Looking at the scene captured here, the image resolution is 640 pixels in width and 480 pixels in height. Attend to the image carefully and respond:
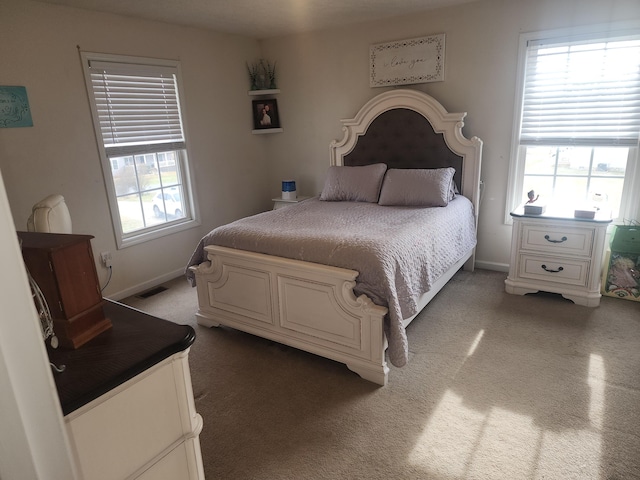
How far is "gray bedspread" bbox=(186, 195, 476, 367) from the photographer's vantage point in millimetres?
2150

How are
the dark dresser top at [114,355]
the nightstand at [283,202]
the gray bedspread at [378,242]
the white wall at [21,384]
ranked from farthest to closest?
the nightstand at [283,202]
the gray bedspread at [378,242]
the dark dresser top at [114,355]
the white wall at [21,384]

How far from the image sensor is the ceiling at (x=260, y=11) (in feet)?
9.98

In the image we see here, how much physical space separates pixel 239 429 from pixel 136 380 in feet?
3.85

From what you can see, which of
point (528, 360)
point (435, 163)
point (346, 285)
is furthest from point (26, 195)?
point (528, 360)

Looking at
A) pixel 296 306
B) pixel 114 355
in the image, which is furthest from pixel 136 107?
pixel 114 355

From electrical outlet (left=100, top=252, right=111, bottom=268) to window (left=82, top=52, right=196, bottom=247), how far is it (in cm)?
13

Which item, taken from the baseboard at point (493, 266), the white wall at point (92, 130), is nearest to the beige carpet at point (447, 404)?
the baseboard at point (493, 266)

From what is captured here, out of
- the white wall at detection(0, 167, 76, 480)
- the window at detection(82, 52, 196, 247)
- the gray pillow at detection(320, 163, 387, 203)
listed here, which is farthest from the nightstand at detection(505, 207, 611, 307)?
the white wall at detection(0, 167, 76, 480)

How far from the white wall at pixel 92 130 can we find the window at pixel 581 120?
2.65m

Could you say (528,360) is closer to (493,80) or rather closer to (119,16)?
(493,80)

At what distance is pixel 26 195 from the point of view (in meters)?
2.87

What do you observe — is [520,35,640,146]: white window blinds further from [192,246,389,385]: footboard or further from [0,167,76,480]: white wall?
[0,167,76,480]: white wall

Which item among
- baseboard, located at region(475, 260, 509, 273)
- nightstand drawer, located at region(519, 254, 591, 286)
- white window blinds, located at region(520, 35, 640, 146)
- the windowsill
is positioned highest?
white window blinds, located at region(520, 35, 640, 146)

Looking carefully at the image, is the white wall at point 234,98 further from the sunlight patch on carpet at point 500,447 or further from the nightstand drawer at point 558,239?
the sunlight patch on carpet at point 500,447
